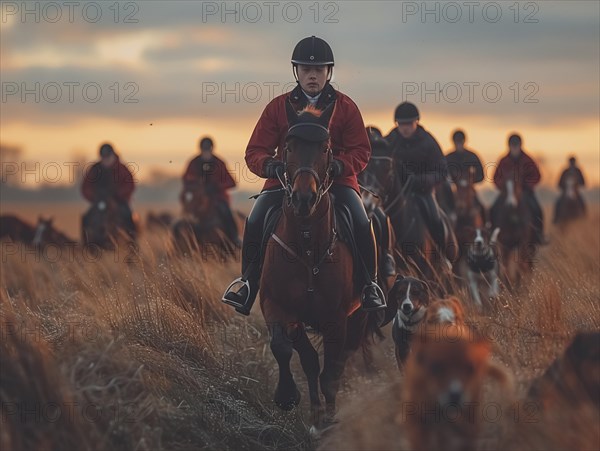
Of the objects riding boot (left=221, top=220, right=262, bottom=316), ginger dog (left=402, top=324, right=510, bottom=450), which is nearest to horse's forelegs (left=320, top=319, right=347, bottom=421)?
riding boot (left=221, top=220, right=262, bottom=316)

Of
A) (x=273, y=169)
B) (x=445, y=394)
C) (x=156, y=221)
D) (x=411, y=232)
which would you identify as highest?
(x=273, y=169)

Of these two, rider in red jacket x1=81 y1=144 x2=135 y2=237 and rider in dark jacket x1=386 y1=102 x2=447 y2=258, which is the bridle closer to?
rider in dark jacket x1=386 y1=102 x2=447 y2=258

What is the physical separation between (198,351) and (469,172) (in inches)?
380

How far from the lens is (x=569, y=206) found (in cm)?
2900

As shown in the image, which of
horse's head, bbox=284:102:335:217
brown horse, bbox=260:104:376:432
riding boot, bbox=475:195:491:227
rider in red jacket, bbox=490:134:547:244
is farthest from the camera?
rider in red jacket, bbox=490:134:547:244

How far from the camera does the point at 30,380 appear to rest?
6.82m

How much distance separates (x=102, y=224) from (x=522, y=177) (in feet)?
24.0

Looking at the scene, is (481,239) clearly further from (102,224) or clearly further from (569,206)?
(569,206)

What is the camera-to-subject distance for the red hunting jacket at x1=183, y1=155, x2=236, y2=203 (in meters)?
20.9

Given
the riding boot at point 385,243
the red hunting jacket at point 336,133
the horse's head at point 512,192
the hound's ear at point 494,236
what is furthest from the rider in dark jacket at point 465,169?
the red hunting jacket at point 336,133

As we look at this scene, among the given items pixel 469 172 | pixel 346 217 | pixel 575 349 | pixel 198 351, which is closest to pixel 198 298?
pixel 198 351

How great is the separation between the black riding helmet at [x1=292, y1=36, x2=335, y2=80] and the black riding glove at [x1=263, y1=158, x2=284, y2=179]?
3.27 ft

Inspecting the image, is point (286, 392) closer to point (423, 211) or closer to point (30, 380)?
point (30, 380)

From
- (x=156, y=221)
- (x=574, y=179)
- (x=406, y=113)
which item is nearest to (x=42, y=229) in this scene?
(x=156, y=221)
